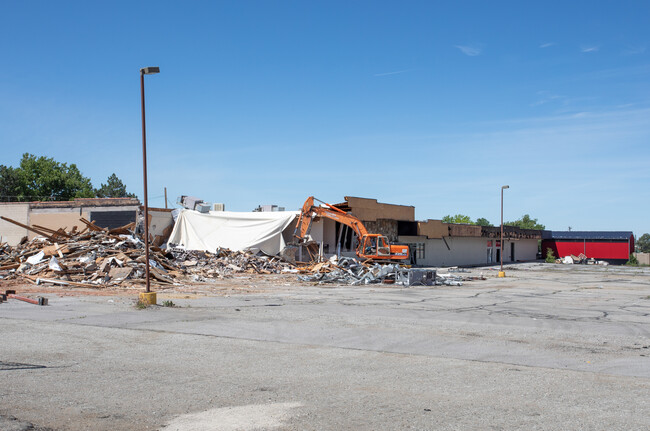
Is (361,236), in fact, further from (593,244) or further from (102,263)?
(593,244)

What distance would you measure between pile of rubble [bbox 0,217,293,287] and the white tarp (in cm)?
445

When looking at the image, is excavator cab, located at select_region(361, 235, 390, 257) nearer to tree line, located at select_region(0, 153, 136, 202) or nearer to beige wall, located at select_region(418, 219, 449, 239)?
beige wall, located at select_region(418, 219, 449, 239)

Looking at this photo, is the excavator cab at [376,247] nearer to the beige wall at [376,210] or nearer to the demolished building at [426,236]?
the demolished building at [426,236]

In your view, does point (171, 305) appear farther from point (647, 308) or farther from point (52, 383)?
point (647, 308)

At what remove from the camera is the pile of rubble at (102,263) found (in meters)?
26.1

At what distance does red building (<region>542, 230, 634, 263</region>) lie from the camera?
77.1 meters

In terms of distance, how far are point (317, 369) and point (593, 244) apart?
78.7m

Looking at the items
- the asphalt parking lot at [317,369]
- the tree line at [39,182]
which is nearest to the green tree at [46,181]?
the tree line at [39,182]

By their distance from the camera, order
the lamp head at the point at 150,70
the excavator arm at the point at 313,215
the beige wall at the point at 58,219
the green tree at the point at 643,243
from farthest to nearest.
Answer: the green tree at the point at 643,243 → the beige wall at the point at 58,219 → the excavator arm at the point at 313,215 → the lamp head at the point at 150,70

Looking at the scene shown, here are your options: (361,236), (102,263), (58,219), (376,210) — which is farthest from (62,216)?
(376,210)

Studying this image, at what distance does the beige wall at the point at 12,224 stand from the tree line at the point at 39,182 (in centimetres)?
4164

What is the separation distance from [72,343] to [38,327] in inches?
97.8

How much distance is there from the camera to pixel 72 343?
11.3 metres

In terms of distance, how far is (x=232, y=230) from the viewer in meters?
43.3
